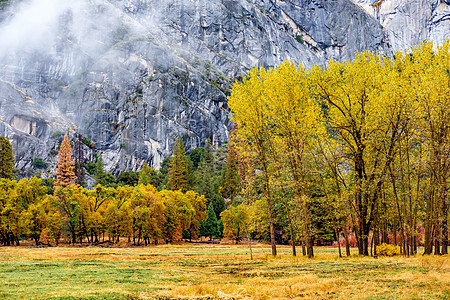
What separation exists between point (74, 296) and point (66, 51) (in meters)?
211

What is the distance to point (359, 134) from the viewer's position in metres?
29.0

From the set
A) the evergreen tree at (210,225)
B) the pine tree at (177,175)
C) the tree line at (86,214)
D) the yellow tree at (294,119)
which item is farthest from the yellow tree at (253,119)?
the pine tree at (177,175)

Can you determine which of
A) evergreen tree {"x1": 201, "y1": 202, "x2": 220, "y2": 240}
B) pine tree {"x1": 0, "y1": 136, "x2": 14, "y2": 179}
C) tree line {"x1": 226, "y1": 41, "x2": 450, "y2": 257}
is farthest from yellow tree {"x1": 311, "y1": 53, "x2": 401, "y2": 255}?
pine tree {"x1": 0, "y1": 136, "x2": 14, "y2": 179}

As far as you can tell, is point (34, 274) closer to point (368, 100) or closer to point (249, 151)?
point (249, 151)

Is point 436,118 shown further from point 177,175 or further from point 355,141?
point 177,175

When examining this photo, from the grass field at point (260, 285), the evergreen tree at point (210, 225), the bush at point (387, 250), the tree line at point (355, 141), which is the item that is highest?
the tree line at point (355, 141)

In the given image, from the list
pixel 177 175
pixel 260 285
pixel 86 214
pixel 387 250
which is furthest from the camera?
pixel 177 175

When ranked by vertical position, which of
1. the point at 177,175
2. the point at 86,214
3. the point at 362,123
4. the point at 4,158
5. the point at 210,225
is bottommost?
the point at 210,225

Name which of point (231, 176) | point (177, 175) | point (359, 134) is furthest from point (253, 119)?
point (177, 175)

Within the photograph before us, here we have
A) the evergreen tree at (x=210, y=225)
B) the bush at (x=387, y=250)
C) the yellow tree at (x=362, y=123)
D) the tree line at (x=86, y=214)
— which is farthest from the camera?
the evergreen tree at (x=210, y=225)

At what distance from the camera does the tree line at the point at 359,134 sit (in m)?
26.2

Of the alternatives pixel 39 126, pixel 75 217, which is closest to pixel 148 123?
pixel 39 126

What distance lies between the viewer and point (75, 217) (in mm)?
71250

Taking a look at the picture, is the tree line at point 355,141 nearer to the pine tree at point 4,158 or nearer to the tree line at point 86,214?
the tree line at point 86,214
